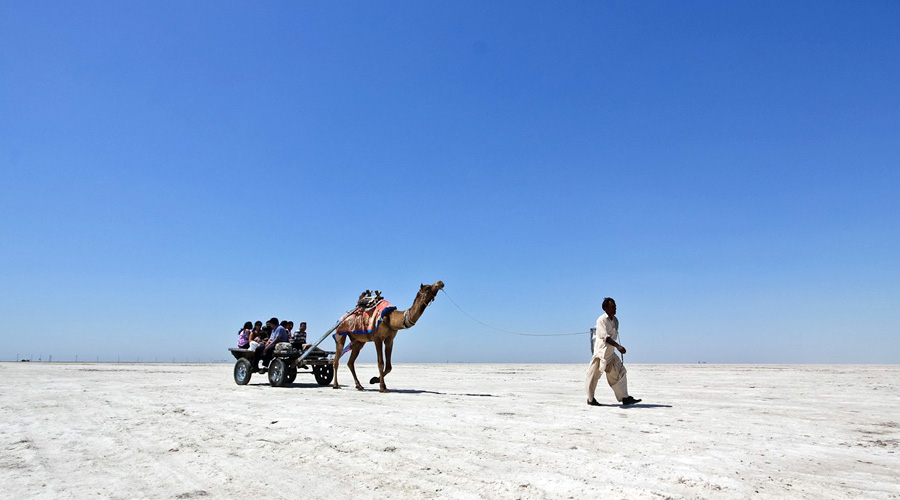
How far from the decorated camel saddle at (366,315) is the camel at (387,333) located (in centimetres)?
12

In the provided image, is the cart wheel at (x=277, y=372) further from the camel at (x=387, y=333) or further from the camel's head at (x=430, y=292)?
the camel's head at (x=430, y=292)

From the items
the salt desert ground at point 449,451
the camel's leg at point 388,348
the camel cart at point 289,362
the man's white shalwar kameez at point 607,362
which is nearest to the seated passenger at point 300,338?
the camel cart at point 289,362

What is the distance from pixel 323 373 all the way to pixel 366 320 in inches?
148

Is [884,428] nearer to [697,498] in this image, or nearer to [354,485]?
[697,498]

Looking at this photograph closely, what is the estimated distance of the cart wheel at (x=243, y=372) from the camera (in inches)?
685

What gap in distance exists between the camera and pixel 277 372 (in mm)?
16594

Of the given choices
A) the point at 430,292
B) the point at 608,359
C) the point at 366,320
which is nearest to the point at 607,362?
the point at 608,359

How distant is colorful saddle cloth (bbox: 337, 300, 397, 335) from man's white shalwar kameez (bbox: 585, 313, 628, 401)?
5940 millimetres

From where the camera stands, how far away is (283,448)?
21.3ft

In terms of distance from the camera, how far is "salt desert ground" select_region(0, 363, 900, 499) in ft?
15.8

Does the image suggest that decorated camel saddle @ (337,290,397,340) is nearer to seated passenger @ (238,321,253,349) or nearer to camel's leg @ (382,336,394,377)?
camel's leg @ (382,336,394,377)

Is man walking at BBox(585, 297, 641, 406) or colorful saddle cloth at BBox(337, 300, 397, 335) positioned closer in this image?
man walking at BBox(585, 297, 641, 406)

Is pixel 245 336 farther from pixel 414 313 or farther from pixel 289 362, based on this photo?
pixel 414 313

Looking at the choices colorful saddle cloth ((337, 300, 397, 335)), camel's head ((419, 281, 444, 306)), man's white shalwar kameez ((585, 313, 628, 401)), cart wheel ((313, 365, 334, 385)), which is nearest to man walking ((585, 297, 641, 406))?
man's white shalwar kameez ((585, 313, 628, 401))
